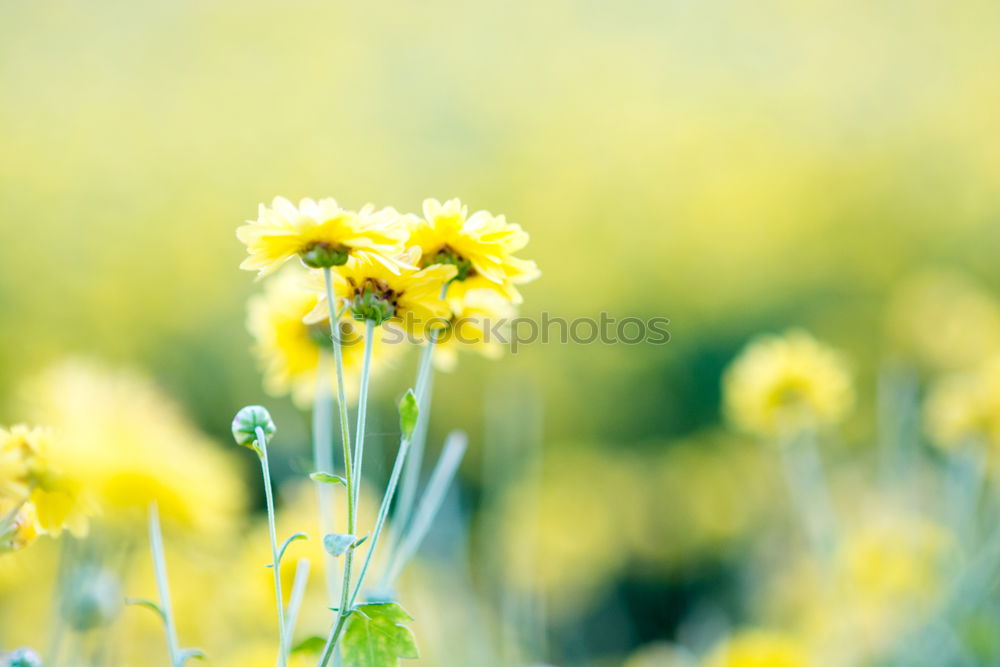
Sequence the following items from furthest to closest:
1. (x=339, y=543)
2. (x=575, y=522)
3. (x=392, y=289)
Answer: (x=575, y=522), (x=392, y=289), (x=339, y=543)

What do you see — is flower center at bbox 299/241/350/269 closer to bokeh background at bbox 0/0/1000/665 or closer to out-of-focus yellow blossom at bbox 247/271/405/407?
out-of-focus yellow blossom at bbox 247/271/405/407

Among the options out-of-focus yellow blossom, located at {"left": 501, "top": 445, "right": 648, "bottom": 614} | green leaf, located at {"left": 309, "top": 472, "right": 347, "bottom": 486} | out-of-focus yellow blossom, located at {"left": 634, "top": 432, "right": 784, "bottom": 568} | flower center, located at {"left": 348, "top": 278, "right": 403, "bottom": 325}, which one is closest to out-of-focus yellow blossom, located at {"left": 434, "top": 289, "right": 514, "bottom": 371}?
flower center, located at {"left": 348, "top": 278, "right": 403, "bottom": 325}

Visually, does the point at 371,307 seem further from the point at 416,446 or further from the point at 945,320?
the point at 945,320

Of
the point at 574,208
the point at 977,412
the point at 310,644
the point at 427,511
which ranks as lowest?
the point at 310,644

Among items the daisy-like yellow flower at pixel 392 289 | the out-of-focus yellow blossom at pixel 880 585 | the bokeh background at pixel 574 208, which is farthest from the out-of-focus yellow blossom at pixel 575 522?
the daisy-like yellow flower at pixel 392 289

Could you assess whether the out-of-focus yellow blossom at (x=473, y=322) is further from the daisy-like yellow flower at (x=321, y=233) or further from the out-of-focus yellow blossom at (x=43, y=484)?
the out-of-focus yellow blossom at (x=43, y=484)

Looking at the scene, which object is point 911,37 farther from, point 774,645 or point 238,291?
point 774,645

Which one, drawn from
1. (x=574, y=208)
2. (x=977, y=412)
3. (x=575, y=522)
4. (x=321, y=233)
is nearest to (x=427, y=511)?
(x=321, y=233)
